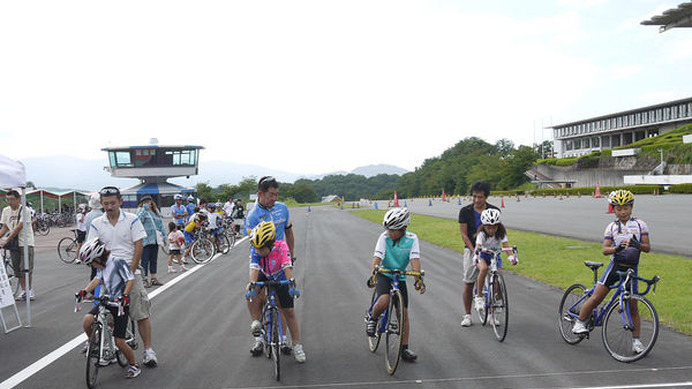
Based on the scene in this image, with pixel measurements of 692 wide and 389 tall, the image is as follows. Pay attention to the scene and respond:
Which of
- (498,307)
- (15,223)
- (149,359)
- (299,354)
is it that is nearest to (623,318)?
(498,307)

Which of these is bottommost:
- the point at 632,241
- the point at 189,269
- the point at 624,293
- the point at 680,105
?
the point at 189,269

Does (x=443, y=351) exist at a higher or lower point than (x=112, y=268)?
lower

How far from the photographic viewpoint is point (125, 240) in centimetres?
595

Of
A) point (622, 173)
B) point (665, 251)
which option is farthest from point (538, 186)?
point (665, 251)

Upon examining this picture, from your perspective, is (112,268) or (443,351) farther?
(443,351)

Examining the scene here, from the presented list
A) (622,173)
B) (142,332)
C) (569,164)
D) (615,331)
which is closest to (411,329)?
(615,331)

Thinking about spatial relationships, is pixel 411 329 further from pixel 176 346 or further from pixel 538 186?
pixel 538 186

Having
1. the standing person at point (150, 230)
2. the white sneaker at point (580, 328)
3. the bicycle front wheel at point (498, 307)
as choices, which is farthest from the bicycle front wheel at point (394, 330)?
the standing person at point (150, 230)

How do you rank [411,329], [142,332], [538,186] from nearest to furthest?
1. [142,332]
2. [411,329]
3. [538,186]

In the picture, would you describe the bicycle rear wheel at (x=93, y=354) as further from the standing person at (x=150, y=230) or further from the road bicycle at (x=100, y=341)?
the standing person at (x=150, y=230)

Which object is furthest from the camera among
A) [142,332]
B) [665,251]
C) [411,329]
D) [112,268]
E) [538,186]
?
[538,186]

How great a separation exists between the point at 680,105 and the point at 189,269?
9164cm

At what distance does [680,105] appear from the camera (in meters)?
84.0

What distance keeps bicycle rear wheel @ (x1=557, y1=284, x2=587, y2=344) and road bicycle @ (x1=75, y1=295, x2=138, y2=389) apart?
5195 millimetres
